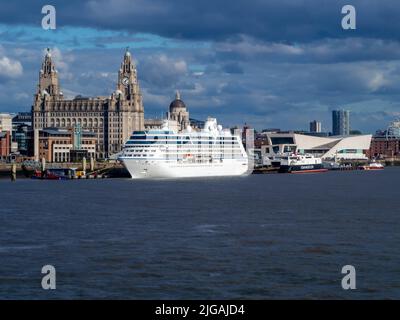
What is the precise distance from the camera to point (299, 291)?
82.4ft

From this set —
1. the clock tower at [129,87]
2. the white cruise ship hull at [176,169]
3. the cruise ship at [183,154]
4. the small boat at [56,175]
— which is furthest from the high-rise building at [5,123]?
the white cruise ship hull at [176,169]

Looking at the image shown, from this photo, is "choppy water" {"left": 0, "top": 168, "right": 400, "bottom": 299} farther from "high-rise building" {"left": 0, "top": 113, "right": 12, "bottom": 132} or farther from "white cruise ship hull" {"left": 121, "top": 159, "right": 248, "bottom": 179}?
"high-rise building" {"left": 0, "top": 113, "right": 12, "bottom": 132}

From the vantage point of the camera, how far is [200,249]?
32.9 metres

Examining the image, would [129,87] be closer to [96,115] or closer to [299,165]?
[96,115]

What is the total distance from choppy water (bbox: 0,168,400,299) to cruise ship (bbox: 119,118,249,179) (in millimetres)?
48361

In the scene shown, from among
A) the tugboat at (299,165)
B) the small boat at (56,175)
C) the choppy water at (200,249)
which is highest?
the tugboat at (299,165)

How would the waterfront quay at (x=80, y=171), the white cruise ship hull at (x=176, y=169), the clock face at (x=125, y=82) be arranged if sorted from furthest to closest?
the clock face at (x=125, y=82) → the waterfront quay at (x=80, y=171) → the white cruise ship hull at (x=176, y=169)

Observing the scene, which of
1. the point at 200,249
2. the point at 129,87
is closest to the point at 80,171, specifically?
the point at 129,87

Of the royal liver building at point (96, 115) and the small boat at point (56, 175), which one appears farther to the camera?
the royal liver building at point (96, 115)

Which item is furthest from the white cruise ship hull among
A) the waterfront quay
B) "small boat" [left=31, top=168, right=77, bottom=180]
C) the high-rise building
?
the high-rise building

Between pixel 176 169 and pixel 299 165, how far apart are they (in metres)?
44.7

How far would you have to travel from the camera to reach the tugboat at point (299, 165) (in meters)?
144

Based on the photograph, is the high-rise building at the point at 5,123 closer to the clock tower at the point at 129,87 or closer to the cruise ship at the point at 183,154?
the clock tower at the point at 129,87

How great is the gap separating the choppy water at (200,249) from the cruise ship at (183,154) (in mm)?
48361
